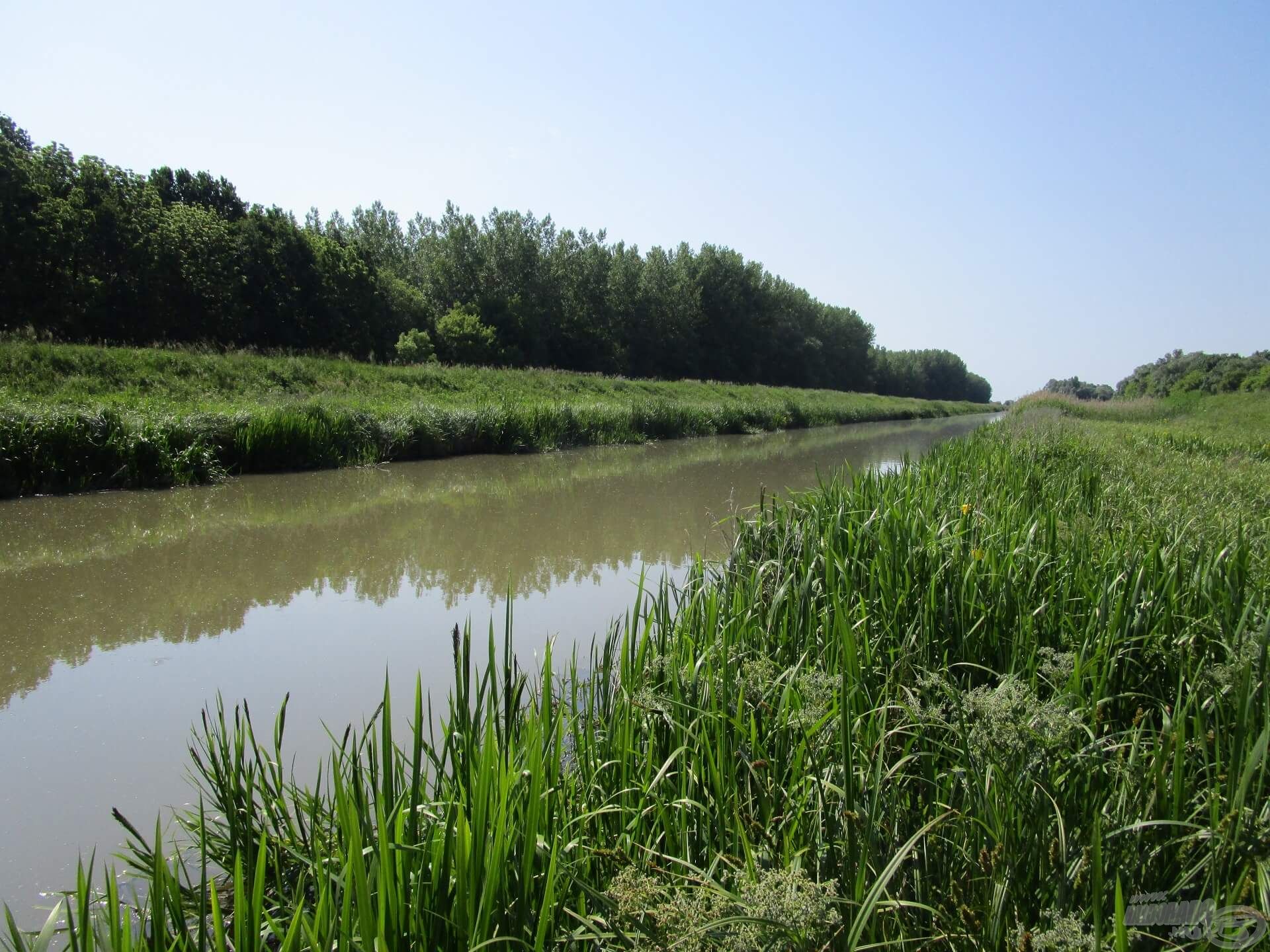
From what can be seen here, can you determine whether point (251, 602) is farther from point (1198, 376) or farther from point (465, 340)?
point (1198, 376)

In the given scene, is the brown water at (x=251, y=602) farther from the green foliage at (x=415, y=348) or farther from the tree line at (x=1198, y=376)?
the tree line at (x=1198, y=376)

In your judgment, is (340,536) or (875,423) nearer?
(340,536)

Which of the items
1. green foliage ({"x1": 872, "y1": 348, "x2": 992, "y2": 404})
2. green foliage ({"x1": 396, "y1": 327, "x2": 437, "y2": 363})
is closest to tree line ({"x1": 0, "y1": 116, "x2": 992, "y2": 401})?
green foliage ({"x1": 396, "y1": 327, "x2": 437, "y2": 363})

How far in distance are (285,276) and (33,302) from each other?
22.0ft

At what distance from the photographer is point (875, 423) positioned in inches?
1247

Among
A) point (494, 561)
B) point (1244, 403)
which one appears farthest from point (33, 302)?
point (1244, 403)

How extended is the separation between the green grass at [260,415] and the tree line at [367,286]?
9.71 feet

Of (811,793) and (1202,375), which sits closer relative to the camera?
(811,793)

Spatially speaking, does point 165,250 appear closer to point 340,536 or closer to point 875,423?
point 340,536

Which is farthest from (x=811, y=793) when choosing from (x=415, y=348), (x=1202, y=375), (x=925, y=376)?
(x=925, y=376)

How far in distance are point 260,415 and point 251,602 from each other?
18.5 feet

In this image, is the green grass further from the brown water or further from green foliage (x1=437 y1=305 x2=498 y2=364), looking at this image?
green foliage (x1=437 y1=305 x2=498 y2=364)

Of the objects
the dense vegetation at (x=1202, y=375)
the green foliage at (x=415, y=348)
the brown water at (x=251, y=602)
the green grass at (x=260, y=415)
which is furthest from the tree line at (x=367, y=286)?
the dense vegetation at (x=1202, y=375)

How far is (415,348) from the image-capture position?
23.7m
